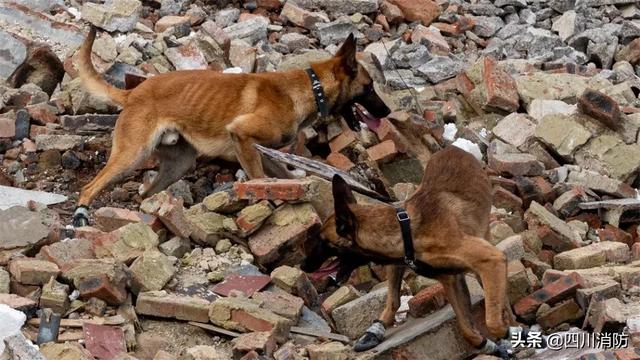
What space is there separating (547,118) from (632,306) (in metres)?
4.26

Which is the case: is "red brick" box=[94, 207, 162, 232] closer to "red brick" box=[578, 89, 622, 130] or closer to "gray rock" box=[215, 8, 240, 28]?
"red brick" box=[578, 89, 622, 130]

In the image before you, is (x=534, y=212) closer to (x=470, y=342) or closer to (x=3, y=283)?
(x=470, y=342)

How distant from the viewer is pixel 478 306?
720 centimetres

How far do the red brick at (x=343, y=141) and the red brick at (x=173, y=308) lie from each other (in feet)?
12.3

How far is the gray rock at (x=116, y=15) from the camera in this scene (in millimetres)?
12539

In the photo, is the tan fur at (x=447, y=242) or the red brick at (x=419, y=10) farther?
the red brick at (x=419, y=10)

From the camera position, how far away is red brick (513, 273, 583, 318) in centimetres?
745

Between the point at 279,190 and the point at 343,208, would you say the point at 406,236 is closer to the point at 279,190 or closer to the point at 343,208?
the point at 343,208

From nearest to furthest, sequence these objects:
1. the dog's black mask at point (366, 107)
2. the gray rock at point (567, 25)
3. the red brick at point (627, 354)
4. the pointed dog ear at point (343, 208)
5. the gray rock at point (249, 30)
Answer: the red brick at point (627, 354) < the pointed dog ear at point (343, 208) < the dog's black mask at point (366, 107) < the gray rock at point (249, 30) < the gray rock at point (567, 25)

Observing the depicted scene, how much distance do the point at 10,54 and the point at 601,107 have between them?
Result: 253 inches

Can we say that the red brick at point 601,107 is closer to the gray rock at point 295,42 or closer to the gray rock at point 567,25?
the gray rock at point 295,42

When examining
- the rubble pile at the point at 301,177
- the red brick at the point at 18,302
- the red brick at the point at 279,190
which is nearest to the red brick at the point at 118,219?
the rubble pile at the point at 301,177

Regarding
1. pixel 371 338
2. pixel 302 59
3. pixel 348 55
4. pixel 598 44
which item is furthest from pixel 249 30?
pixel 371 338

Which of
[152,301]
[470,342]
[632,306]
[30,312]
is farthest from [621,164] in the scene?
[30,312]
